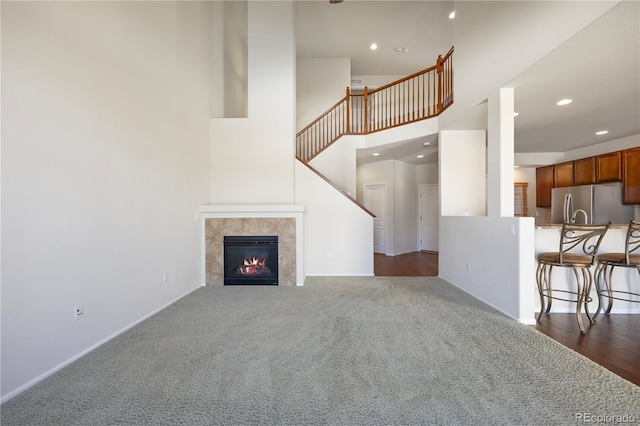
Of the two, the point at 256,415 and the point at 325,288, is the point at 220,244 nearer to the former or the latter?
the point at 325,288

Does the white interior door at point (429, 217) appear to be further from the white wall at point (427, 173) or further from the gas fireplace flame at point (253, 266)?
the gas fireplace flame at point (253, 266)

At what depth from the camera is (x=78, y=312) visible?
6.70ft

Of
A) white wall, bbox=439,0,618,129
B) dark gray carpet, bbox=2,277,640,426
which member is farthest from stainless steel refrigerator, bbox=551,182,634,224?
dark gray carpet, bbox=2,277,640,426

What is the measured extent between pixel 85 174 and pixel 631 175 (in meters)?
7.23

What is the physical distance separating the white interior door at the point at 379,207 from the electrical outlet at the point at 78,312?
247 inches

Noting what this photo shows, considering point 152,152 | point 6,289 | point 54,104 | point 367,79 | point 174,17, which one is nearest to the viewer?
point 6,289

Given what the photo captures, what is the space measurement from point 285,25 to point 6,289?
185 inches

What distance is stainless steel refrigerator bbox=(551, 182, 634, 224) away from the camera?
4.44m

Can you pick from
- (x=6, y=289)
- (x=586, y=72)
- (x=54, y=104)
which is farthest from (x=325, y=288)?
(x=586, y=72)

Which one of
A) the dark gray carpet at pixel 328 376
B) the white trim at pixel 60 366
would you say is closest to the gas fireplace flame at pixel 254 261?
the dark gray carpet at pixel 328 376

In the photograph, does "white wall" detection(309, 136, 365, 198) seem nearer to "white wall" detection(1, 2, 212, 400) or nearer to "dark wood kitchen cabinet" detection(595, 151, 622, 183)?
"white wall" detection(1, 2, 212, 400)

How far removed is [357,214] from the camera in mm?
4738

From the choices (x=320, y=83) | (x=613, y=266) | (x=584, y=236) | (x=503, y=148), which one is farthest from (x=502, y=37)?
(x=320, y=83)

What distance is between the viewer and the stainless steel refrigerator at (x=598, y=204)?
444 cm
